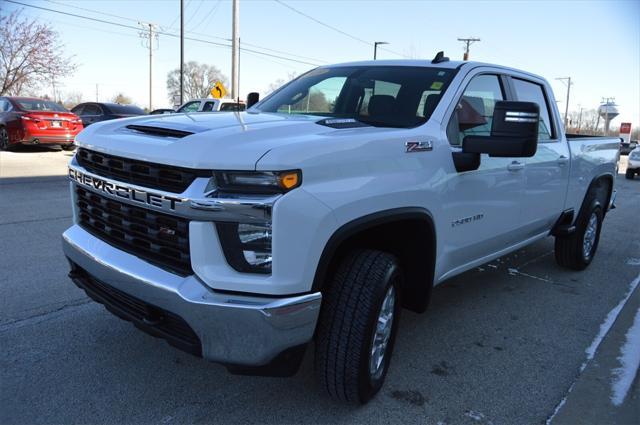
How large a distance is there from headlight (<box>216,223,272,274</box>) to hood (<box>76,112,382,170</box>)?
254 millimetres

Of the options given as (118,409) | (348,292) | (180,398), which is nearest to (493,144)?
(348,292)

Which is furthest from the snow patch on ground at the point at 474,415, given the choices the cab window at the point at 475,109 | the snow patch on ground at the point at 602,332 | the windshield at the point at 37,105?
the windshield at the point at 37,105

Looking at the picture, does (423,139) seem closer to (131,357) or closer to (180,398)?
(180,398)

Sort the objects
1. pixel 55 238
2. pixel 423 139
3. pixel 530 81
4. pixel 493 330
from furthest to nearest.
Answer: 1. pixel 55 238
2. pixel 530 81
3. pixel 493 330
4. pixel 423 139

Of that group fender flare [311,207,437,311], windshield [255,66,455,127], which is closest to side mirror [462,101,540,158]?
windshield [255,66,455,127]

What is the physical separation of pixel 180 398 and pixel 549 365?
2327 millimetres

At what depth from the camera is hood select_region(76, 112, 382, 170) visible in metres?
2.19

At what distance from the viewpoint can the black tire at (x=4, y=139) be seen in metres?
13.8

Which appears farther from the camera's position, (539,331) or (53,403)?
(539,331)

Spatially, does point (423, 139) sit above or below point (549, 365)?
above

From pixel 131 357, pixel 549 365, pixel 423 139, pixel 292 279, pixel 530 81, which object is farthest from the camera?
pixel 530 81

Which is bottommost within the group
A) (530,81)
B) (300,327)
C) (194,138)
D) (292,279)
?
(300,327)

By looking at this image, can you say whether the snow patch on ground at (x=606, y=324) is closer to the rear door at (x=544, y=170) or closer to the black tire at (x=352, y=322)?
the rear door at (x=544, y=170)

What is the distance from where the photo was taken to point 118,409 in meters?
2.65
